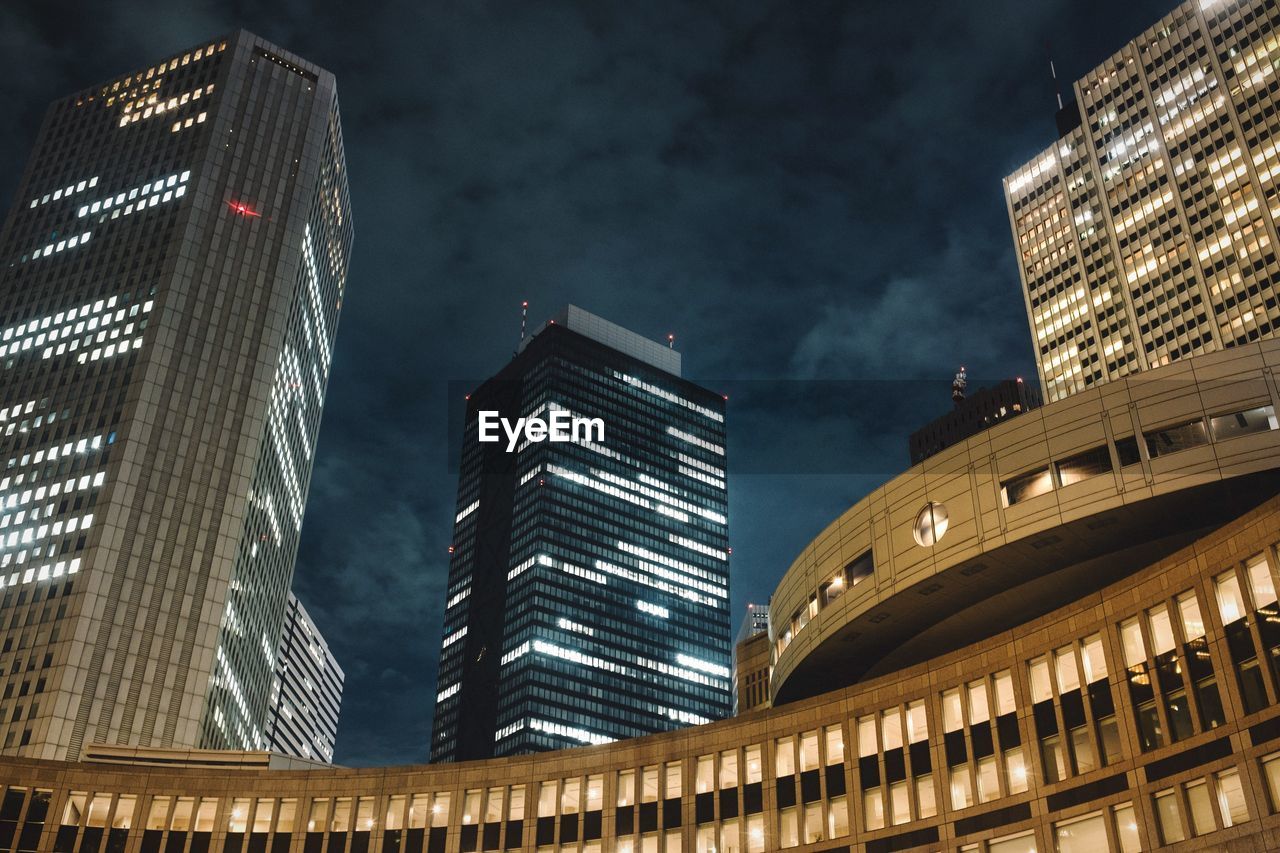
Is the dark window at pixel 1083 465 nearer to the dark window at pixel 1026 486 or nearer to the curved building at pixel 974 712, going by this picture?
the curved building at pixel 974 712

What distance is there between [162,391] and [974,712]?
12349 centimetres

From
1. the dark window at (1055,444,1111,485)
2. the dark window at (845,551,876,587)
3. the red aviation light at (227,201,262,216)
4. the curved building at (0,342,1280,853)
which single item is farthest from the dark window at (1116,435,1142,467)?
the red aviation light at (227,201,262,216)

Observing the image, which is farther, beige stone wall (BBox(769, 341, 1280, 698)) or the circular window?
the circular window

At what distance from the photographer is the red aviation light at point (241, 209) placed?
17162 centimetres

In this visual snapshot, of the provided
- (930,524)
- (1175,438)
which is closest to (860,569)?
(930,524)

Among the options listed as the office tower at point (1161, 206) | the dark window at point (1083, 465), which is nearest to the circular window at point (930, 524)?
the dark window at point (1083, 465)

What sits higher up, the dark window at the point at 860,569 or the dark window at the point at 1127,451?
the dark window at the point at 1127,451

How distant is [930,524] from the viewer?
6719cm

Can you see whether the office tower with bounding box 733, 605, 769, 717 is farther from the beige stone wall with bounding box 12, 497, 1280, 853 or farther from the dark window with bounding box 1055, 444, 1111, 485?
the dark window with bounding box 1055, 444, 1111, 485

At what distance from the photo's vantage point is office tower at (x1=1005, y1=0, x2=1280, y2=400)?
514 feet

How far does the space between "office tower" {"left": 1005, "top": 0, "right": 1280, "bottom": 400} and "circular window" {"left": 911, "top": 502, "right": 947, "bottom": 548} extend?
99.7 metres

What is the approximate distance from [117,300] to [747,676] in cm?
10512

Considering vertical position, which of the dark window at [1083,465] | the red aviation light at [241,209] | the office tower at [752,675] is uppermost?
the red aviation light at [241,209]

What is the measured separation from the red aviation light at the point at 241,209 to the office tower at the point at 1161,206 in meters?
120
